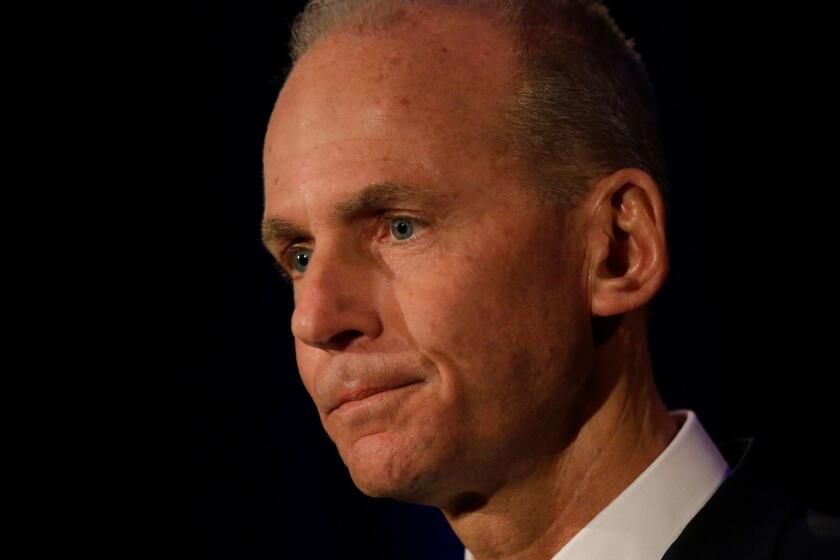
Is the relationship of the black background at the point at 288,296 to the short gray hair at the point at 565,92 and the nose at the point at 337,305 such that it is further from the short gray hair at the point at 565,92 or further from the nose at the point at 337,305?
the nose at the point at 337,305

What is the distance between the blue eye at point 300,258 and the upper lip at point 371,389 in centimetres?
33

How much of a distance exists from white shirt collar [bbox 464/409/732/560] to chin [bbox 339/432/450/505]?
0.28 m

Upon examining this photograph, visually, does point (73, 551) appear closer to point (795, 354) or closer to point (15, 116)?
point (15, 116)

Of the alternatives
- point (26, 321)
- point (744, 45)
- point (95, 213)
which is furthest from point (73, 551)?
point (744, 45)

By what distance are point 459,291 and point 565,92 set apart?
1.51 feet

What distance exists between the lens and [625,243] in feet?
5.78

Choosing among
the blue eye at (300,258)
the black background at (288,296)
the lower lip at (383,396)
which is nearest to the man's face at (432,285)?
the lower lip at (383,396)

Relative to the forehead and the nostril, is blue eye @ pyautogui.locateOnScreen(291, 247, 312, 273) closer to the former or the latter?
the forehead

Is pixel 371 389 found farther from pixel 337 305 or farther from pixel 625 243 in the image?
pixel 625 243

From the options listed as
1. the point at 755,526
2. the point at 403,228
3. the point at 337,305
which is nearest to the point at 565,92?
the point at 403,228

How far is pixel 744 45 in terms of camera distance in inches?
106

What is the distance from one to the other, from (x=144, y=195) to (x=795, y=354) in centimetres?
187

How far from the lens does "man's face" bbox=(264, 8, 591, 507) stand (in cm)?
160

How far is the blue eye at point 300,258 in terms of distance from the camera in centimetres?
187
